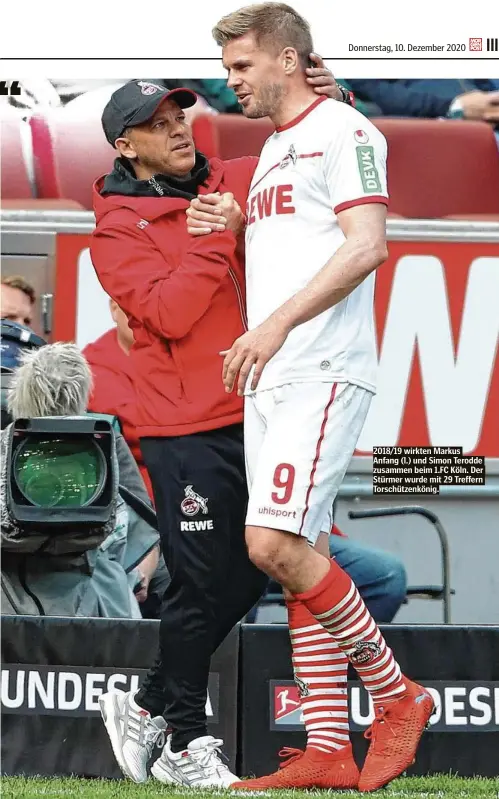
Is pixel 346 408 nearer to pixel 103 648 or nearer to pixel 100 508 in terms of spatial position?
pixel 100 508

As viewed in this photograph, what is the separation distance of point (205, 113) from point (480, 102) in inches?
33.5

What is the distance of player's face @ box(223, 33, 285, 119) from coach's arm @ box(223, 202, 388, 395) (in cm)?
47

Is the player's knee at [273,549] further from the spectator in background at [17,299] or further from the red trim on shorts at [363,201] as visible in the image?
the spectator in background at [17,299]

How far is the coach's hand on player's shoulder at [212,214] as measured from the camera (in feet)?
10.1

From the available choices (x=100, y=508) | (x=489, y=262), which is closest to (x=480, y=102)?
(x=489, y=262)

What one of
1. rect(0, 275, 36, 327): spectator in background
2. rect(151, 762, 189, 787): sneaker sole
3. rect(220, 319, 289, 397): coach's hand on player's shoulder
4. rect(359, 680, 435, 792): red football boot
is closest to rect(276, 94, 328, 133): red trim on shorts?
rect(220, 319, 289, 397): coach's hand on player's shoulder

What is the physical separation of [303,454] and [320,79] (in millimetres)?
958

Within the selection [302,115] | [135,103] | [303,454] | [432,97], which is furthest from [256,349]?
[432,97]

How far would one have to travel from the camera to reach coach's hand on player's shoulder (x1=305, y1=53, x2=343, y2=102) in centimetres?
315

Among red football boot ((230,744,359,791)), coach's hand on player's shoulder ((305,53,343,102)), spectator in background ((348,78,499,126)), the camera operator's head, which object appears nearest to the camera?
red football boot ((230,744,359,791))

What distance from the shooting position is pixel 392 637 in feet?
11.2

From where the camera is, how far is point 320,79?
316 centimetres

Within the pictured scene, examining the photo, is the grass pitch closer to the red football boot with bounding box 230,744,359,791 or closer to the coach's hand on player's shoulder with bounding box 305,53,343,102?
the red football boot with bounding box 230,744,359,791

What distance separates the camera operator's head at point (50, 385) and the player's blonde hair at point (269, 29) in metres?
1.06
